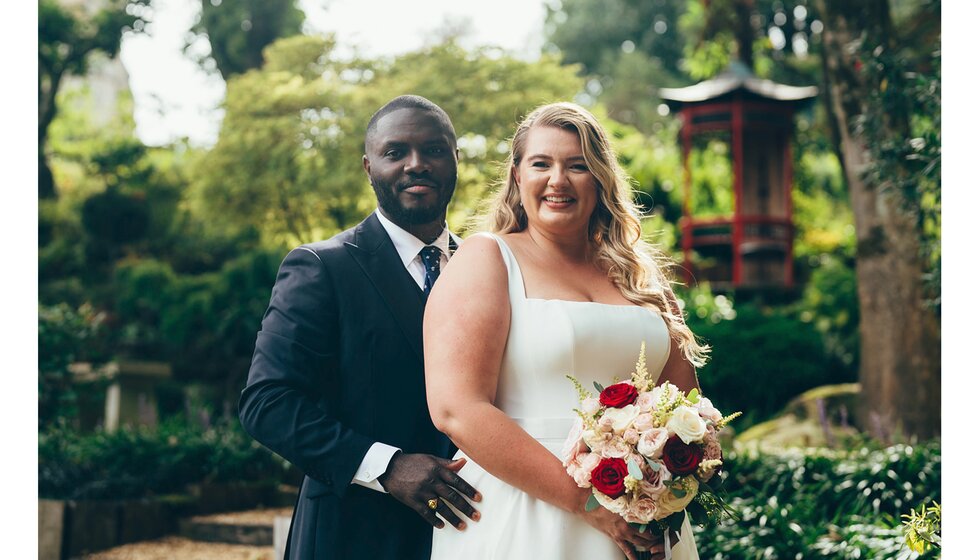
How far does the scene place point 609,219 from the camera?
296cm

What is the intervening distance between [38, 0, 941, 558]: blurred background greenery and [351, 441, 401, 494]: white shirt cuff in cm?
92

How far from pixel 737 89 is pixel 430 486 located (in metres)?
15.3

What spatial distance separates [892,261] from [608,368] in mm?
7479

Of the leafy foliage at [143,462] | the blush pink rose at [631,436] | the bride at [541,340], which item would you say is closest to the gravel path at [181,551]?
the leafy foliage at [143,462]

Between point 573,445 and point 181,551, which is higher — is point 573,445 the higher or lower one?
the higher one

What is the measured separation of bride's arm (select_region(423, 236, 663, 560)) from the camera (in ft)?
8.32

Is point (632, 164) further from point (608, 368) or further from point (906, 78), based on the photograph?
point (608, 368)

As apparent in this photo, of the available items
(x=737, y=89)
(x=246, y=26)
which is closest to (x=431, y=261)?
(x=737, y=89)

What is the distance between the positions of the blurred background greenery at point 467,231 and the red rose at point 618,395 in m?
0.99

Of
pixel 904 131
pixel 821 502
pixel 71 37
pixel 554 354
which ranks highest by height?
pixel 71 37

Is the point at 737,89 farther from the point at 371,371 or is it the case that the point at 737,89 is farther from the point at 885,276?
the point at 371,371

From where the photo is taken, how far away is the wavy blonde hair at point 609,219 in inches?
110

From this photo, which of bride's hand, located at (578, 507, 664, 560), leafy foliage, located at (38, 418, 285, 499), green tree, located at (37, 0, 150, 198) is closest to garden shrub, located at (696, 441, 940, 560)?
bride's hand, located at (578, 507, 664, 560)
